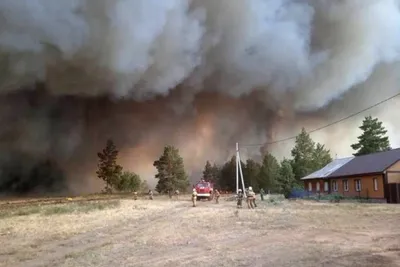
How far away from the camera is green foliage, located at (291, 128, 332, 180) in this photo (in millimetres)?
87375

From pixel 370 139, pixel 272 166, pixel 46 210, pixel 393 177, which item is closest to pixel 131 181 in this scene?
pixel 272 166

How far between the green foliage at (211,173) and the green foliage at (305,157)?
4206 centimetres

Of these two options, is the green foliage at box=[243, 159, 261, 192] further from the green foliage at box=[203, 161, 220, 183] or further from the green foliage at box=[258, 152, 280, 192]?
the green foliage at box=[203, 161, 220, 183]

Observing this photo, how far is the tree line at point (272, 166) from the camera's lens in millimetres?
81812

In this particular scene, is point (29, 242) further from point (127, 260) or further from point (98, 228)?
point (127, 260)

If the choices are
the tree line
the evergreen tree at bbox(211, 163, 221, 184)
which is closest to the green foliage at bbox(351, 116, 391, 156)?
the tree line

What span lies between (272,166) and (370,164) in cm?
5218

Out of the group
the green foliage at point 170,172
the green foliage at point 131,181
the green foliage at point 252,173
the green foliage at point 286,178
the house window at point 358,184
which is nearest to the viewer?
the house window at point 358,184

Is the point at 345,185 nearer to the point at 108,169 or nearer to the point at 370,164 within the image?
the point at 370,164

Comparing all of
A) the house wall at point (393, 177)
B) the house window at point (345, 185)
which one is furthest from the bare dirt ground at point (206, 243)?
the house window at point (345, 185)

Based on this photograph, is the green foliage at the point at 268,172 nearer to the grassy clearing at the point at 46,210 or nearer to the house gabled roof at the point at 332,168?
the house gabled roof at the point at 332,168

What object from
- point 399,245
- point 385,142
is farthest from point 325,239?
point 385,142

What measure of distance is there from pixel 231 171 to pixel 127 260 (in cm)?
10876

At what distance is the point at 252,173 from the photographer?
4326 inches
